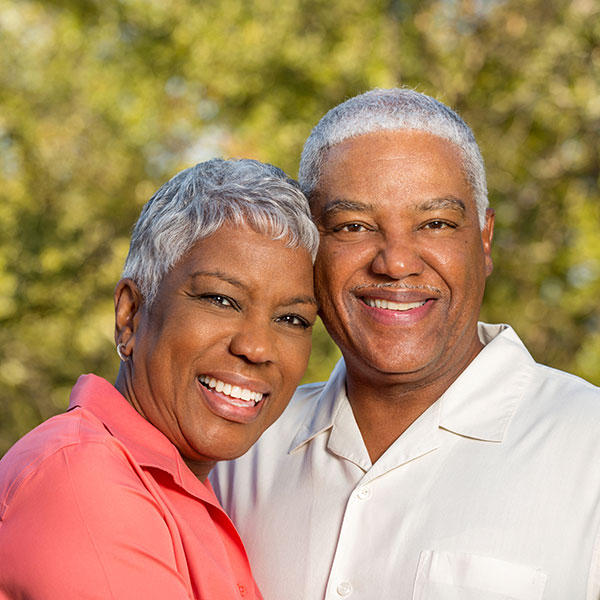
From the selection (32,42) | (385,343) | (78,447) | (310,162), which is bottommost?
(78,447)

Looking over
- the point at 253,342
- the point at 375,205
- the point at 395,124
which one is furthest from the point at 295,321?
the point at 395,124

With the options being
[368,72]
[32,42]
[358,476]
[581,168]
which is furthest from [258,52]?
[358,476]

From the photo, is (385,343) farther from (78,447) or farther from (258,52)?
(258,52)

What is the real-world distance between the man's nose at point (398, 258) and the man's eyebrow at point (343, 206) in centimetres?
11

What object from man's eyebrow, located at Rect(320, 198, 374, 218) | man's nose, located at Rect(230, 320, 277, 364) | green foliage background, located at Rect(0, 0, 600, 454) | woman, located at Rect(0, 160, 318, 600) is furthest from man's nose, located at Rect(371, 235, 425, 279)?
green foliage background, located at Rect(0, 0, 600, 454)

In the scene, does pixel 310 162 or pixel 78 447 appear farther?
pixel 310 162

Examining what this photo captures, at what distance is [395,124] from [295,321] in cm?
69

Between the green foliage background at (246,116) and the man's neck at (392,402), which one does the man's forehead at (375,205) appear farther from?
the green foliage background at (246,116)

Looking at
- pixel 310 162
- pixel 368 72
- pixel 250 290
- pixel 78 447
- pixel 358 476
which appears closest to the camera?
pixel 78 447

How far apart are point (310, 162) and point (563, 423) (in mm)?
1123

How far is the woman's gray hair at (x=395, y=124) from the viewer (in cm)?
271

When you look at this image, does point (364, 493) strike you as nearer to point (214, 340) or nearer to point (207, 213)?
point (214, 340)

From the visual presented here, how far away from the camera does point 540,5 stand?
28.3 feet

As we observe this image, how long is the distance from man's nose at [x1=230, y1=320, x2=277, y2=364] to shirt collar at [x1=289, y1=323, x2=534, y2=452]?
536 mm
